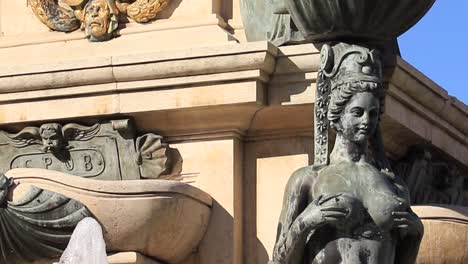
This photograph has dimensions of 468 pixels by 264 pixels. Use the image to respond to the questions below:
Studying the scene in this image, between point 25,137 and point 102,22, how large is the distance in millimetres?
932

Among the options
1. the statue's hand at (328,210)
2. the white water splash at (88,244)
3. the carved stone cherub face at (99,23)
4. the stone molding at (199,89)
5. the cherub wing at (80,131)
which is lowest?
the white water splash at (88,244)

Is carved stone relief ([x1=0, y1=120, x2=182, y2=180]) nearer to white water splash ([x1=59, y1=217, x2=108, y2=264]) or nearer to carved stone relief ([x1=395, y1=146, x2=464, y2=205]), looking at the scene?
white water splash ([x1=59, y1=217, x2=108, y2=264])

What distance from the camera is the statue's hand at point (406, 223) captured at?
672 inches

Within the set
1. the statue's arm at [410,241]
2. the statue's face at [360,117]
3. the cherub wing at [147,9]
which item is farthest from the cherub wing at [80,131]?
the statue's arm at [410,241]

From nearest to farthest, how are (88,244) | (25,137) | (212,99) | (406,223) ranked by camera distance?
1. (406,223)
2. (88,244)
3. (212,99)
4. (25,137)

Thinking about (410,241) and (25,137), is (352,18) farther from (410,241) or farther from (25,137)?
(25,137)

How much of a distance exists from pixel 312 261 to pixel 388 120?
2.41 metres

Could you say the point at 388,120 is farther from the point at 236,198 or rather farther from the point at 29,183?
the point at 29,183

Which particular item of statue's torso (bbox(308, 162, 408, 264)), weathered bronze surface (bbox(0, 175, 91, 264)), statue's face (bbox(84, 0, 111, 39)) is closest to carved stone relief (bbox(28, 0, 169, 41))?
statue's face (bbox(84, 0, 111, 39))

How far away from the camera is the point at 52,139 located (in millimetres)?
19266

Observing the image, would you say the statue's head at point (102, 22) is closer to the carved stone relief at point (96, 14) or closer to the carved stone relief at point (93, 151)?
the carved stone relief at point (96, 14)

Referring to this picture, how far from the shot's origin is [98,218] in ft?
60.5

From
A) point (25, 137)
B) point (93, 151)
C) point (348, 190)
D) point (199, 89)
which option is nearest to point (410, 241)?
point (348, 190)

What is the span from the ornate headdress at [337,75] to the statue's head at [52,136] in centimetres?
233
